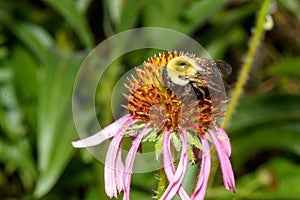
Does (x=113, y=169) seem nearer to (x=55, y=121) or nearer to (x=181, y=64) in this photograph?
(x=181, y=64)

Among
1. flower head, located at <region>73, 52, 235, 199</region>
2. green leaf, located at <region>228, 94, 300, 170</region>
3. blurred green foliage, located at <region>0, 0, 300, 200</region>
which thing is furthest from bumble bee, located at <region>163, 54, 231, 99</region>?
green leaf, located at <region>228, 94, 300, 170</region>

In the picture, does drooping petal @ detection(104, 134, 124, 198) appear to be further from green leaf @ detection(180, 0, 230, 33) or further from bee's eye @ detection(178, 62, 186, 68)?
green leaf @ detection(180, 0, 230, 33)

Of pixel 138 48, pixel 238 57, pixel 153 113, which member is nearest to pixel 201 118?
pixel 153 113

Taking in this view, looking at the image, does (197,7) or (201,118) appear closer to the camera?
(201,118)

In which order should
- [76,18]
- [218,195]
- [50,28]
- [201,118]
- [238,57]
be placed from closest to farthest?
[201,118] < [218,195] < [76,18] < [50,28] < [238,57]

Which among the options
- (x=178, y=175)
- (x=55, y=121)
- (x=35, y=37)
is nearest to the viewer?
(x=178, y=175)

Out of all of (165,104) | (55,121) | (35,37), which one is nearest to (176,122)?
(165,104)

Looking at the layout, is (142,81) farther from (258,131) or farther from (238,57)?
(238,57)
